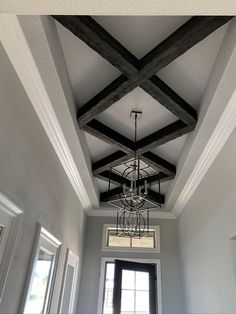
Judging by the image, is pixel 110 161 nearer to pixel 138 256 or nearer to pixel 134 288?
pixel 138 256

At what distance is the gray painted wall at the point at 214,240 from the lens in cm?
202

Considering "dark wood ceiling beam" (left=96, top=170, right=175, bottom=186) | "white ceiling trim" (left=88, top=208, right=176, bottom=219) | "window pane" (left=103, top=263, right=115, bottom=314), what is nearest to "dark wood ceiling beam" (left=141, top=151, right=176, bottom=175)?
"dark wood ceiling beam" (left=96, top=170, right=175, bottom=186)

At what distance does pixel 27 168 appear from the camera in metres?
1.73

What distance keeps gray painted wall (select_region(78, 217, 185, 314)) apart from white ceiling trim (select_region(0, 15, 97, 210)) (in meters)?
2.26

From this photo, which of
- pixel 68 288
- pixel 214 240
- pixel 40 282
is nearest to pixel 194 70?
pixel 214 240

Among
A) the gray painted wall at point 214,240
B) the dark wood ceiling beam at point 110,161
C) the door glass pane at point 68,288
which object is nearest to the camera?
the gray painted wall at point 214,240

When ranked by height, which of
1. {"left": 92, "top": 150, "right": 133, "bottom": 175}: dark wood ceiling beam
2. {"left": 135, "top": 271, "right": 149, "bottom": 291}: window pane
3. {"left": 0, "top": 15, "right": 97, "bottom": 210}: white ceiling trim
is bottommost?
{"left": 135, "top": 271, "right": 149, "bottom": 291}: window pane

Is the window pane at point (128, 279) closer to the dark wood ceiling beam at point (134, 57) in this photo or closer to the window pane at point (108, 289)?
the window pane at point (108, 289)

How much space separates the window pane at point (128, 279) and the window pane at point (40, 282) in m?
1.89

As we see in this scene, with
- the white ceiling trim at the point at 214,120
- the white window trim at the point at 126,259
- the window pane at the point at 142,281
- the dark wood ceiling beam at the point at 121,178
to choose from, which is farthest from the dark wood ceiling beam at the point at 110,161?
the window pane at the point at 142,281

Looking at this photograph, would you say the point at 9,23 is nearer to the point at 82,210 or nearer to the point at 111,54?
the point at 111,54

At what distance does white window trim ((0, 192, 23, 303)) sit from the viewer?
55.8 inches

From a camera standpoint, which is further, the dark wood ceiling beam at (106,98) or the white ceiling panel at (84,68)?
the dark wood ceiling beam at (106,98)
